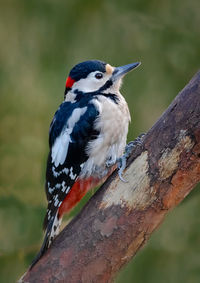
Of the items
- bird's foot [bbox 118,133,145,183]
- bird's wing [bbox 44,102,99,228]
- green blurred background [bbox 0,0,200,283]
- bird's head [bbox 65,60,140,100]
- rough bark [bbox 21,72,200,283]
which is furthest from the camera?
green blurred background [bbox 0,0,200,283]

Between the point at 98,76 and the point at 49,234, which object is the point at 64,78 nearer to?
the point at 98,76

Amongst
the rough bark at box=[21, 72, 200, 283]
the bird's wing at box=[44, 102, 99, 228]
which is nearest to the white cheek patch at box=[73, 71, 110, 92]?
the bird's wing at box=[44, 102, 99, 228]

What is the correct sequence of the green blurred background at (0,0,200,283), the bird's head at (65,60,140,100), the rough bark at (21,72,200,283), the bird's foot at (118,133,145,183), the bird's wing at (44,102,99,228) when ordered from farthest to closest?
the green blurred background at (0,0,200,283) → the bird's head at (65,60,140,100) → the bird's wing at (44,102,99,228) → the bird's foot at (118,133,145,183) → the rough bark at (21,72,200,283)

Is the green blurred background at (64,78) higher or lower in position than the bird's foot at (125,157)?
lower

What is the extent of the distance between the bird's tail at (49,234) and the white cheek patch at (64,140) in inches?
7.9

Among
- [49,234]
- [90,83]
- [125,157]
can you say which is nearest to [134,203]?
[125,157]

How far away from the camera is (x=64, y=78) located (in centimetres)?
274

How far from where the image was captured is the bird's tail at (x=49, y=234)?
155 cm

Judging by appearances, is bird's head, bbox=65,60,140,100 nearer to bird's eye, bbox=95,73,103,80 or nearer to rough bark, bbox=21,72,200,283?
bird's eye, bbox=95,73,103,80

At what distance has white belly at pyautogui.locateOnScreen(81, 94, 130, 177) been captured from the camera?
A: 5.56 feet

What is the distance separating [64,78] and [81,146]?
113 centimetres

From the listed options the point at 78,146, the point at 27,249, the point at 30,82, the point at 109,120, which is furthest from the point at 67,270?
the point at 30,82

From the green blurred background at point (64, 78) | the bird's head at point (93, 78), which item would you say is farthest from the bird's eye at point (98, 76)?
the green blurred background at point (64, 78)

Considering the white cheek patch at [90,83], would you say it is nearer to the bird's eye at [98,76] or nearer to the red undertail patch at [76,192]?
the bird's eye at [98,76]
